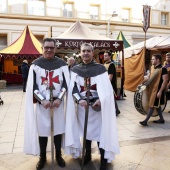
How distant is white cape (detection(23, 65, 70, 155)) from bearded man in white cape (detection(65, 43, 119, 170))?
0.85 ft

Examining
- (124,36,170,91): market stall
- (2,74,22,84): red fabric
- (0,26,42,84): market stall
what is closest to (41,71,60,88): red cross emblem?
(124,36,170,91): market stall

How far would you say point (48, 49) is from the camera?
3.06 meters

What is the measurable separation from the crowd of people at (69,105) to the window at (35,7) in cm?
1663

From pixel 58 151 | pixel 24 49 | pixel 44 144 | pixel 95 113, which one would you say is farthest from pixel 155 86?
pixel 24 49

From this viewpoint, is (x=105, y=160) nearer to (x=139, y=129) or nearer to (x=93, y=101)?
(x=93, y=101)

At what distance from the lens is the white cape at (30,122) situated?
3113mm

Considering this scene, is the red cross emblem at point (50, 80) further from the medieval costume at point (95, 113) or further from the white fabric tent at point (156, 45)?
the white fabric tent at point (156, 45)

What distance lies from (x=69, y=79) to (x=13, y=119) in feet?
11.1

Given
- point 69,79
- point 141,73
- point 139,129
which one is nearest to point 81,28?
point 141,73

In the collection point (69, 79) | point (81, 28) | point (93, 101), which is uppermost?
point (81, 28)

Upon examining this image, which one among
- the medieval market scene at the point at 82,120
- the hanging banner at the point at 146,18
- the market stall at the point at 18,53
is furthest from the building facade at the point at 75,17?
the medieval market scene at the point at 82,120

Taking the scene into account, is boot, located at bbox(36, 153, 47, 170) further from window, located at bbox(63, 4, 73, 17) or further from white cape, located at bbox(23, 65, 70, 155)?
window, located at bbox(63, 4, 73, 17)

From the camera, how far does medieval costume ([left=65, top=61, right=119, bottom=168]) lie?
9.88 feet

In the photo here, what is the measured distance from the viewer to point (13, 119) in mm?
6012
